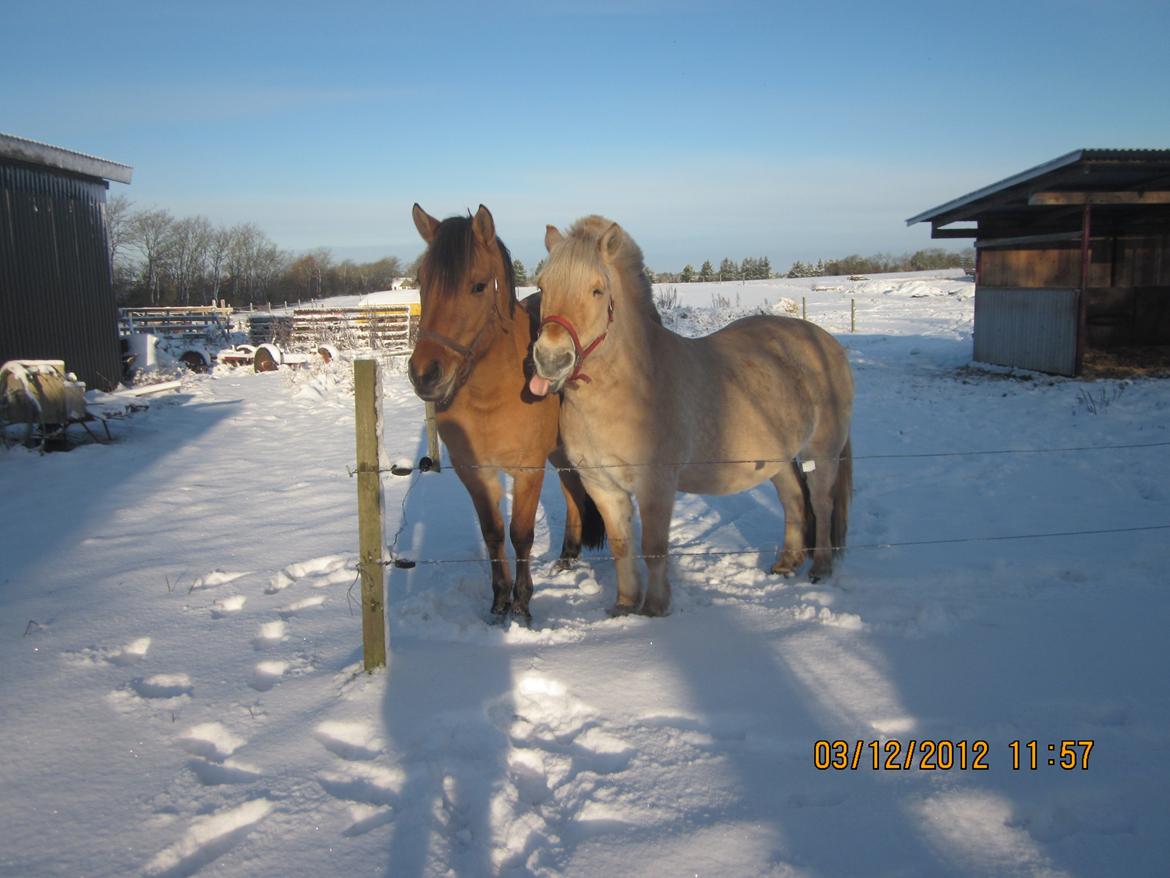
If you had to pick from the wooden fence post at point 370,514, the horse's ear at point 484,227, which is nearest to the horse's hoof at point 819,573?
the wooden fence post at point 370,514

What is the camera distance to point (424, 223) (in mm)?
3689

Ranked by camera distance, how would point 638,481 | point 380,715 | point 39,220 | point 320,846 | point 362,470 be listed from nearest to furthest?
point 320,846 < point 380,715 < point 362,470 < point 638,481 < point 39,220

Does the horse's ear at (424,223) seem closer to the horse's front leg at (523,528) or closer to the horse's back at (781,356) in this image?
the horse's front leg at (523,528)

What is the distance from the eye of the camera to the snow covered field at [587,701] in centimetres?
214

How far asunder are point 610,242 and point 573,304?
0.40 m

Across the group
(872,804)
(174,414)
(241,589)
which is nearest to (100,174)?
(174,414)

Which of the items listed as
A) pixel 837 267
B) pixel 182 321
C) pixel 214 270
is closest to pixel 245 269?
pixel 214 270

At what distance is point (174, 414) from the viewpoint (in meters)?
11.5

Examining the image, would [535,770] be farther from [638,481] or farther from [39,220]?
[39,220]

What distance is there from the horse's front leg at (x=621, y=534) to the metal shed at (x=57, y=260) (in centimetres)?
1246

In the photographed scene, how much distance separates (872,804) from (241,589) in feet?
12.3

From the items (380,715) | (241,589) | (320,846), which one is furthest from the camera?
(241,589)

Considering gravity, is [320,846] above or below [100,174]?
below
